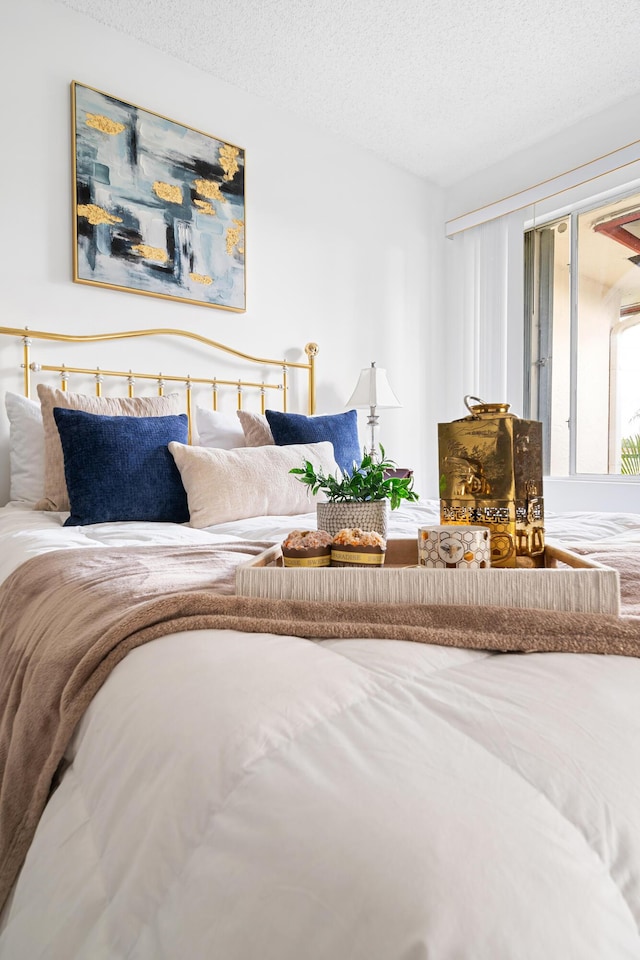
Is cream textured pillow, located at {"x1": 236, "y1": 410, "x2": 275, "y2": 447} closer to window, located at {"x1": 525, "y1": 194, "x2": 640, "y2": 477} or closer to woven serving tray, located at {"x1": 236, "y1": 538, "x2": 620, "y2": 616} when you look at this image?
woven serving tray, located at {"x1": 236, "y1": 538, "x2": 620, "y2": 616}

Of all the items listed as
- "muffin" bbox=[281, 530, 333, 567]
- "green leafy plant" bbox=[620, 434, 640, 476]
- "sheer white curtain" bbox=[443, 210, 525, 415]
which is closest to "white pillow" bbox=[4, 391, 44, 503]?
"muffin" bbox=[281, 530, 333, 567]

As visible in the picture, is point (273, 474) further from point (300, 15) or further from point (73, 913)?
point (300, 15)

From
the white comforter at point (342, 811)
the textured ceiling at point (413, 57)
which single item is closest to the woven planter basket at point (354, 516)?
the white comforter at point (342, 811)

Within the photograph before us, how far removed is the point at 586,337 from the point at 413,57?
66.3 inches

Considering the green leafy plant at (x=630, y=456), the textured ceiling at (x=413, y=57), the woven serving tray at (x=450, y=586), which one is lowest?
the woven serving tray at (x=450, y=586)

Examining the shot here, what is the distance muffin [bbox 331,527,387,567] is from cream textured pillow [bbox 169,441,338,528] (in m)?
0.94

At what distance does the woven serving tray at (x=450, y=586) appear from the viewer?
0.69 metres

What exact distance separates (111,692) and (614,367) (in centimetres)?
338

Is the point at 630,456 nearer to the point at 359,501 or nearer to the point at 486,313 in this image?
the point at 486,313

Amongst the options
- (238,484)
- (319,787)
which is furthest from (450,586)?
(238,484)

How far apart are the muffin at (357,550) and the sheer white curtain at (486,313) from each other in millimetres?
2779

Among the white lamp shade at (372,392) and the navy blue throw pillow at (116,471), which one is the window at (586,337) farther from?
the navy blue throw pillow at (116,471)

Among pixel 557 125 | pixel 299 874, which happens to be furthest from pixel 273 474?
pixel 557 125

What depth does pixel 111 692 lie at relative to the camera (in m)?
0.65
